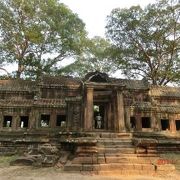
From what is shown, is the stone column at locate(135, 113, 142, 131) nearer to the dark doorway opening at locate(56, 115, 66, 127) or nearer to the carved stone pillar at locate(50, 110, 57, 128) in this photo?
the dark doorway opening at locate(56, 115, 66, 127)

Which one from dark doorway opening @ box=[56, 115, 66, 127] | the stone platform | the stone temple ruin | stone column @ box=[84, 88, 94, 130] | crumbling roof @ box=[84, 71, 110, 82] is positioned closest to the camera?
the stone platform

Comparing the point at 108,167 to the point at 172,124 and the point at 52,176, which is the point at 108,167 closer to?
the point at 52,176

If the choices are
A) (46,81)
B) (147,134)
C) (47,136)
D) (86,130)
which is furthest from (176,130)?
(46,81)

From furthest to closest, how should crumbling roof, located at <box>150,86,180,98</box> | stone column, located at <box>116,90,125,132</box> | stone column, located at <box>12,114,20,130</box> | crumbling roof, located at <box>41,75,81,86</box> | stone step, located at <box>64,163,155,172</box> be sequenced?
crumbling roof, located at <box>150,86,180,98</box>
crumbling roof, located at <box>41,75,81,86</box>
stone column, located at <box>12,114,20,130</box>
stone column, located at <box>116,90,125,132</box>
stone step, located at <box>64,163,155,172</box>

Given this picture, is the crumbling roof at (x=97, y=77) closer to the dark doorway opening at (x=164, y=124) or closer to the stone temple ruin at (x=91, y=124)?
the stone temple ruin at (x=91, y=124)

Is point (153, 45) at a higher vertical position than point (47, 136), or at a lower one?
higher

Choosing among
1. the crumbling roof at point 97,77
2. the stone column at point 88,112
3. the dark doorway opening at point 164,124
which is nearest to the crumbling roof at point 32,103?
the crumbling roof at point 97,77

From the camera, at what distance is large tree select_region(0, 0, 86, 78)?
2884 centimetres

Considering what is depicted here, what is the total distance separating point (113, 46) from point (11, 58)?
41.9 ft

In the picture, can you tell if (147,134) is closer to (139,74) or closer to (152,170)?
(152,170)

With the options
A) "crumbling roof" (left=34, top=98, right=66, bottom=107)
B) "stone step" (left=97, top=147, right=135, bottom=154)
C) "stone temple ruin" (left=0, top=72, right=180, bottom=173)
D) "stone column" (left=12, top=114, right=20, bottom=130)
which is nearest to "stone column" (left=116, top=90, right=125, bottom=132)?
"stone temple ruin" (left=0, top=72, right=180, bottom=173)

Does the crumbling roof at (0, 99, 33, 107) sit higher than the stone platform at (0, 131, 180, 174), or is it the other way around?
→ the crumbling roof at (0, 99, 33, 107)

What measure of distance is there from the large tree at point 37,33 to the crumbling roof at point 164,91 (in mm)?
11530

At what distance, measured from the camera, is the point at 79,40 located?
31109 mm
